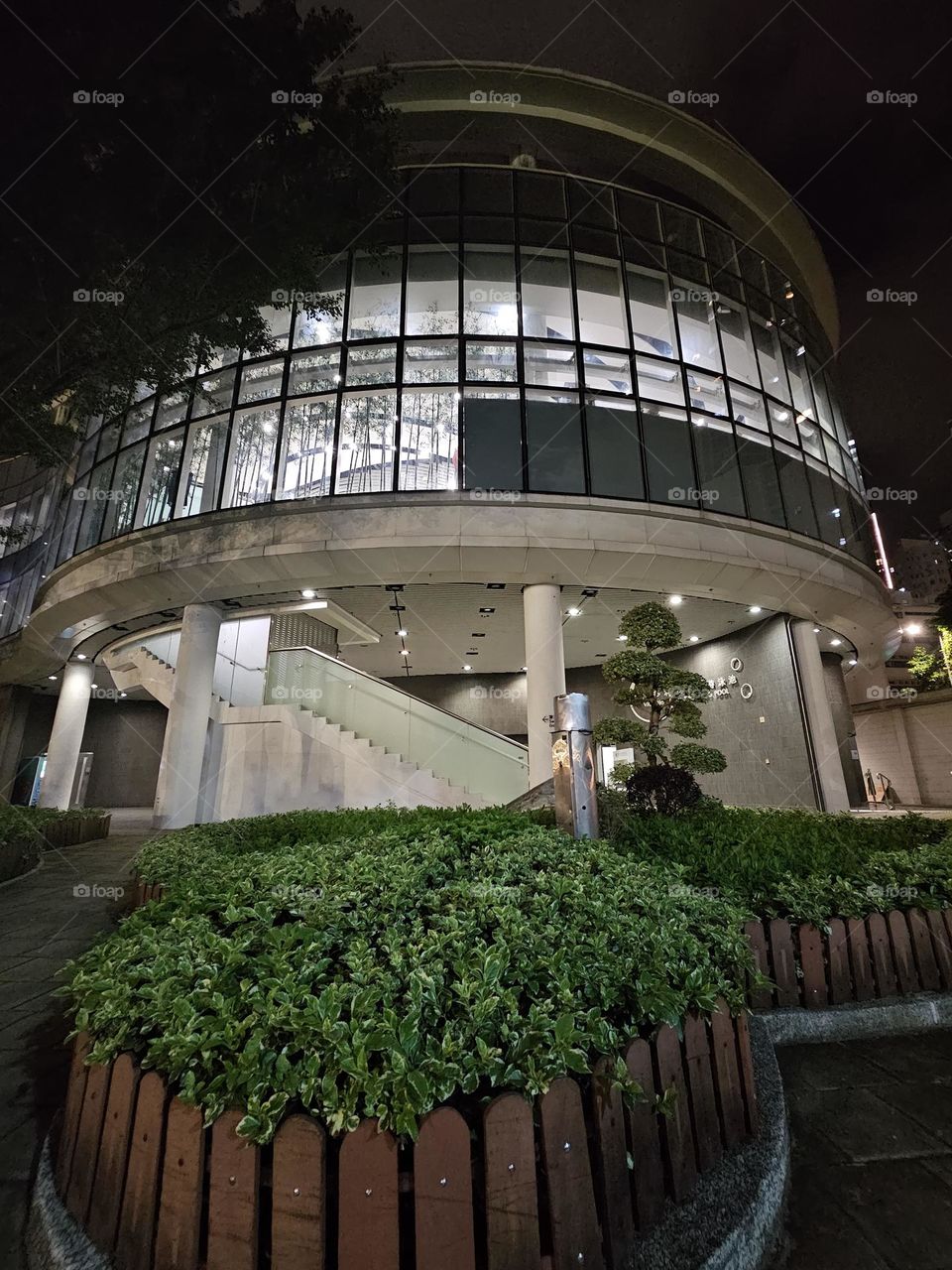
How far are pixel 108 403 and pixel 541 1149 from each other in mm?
11164

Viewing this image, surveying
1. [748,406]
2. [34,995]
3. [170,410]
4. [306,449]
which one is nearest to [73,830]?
[34,995]

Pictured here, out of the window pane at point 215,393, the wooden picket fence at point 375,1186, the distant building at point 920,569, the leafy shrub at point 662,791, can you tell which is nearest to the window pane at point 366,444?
the window pane at point 215,393

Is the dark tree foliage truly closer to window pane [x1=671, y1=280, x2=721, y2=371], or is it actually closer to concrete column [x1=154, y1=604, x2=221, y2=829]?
concrete column [x1=154, y1=604, x2=221, y2=829]

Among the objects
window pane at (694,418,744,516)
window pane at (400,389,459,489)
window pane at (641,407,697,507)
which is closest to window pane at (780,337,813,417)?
window pane at (694,418,744,516)

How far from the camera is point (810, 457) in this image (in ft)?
47.9

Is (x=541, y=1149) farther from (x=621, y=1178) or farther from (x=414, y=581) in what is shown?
(x=414, y=581)

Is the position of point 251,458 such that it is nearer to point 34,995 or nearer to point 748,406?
point 34,995

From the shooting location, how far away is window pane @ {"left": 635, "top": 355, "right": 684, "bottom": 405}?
12.8 m

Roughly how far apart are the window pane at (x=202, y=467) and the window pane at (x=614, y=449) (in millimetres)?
8772

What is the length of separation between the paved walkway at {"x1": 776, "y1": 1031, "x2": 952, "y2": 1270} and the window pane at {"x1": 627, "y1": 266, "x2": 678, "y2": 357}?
13806 mm

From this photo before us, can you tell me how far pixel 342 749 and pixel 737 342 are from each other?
1514cm

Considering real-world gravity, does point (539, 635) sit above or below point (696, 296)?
below

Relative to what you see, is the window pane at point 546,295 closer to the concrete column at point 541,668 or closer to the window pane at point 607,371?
the window pane at point 607,371

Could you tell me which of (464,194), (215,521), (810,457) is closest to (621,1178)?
(215,521)
